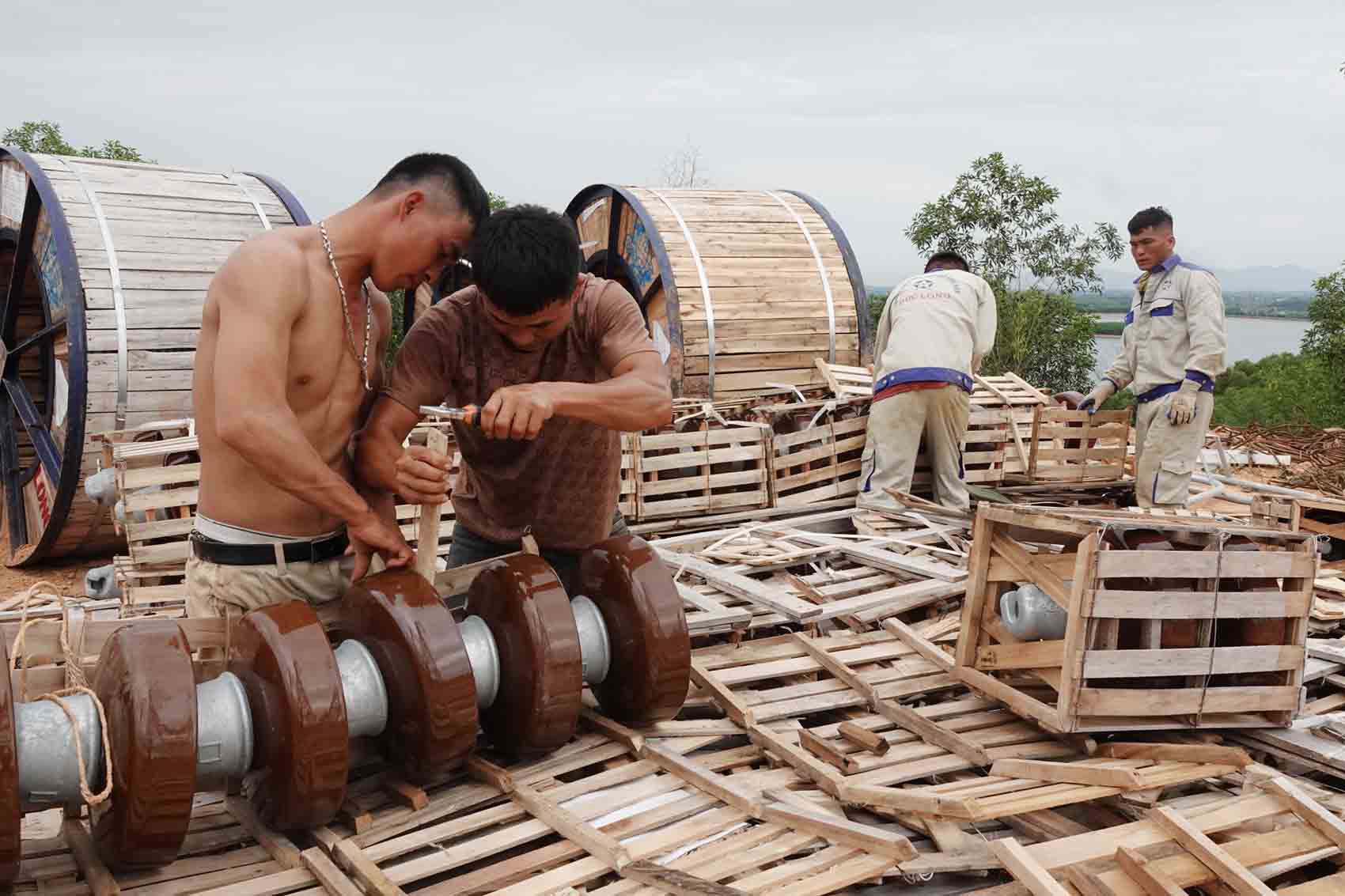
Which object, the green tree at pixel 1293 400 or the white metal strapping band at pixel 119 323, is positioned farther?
the green tree at pixel 1293 400

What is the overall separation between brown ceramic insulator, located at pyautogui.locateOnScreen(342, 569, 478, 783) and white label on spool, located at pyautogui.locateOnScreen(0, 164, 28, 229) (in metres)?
6.64

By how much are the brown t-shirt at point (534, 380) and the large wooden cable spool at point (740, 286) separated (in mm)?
5588

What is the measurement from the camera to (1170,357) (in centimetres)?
769

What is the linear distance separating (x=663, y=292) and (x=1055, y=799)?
23.5 ft

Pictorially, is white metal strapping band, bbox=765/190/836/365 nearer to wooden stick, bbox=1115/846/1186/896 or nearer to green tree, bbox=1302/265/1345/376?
wooden stick, bbox=1115/846/1186/896

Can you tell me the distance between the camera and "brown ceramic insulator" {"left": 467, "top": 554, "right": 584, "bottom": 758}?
320cm

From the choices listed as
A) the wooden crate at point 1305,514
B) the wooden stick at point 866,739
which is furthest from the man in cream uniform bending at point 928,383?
the wooden stick at point 866,739

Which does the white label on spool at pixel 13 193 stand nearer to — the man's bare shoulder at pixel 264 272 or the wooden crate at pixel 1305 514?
the man's bare shoulder at pixel 264 272

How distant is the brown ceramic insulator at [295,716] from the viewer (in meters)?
2.76

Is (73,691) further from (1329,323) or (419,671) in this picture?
(1329,323)

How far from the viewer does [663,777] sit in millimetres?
3350

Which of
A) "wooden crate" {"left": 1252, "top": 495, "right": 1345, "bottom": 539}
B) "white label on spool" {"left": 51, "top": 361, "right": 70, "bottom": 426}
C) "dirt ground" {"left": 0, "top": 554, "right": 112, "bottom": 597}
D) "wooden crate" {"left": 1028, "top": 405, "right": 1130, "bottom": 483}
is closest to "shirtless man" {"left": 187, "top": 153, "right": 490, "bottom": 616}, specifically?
"wooden crate" {"left": 1252, "top": 495, "right": 1345, "bottom": 539}

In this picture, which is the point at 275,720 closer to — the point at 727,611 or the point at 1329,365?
the point at 727,611

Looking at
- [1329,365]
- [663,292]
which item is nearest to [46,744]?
[663,292]
